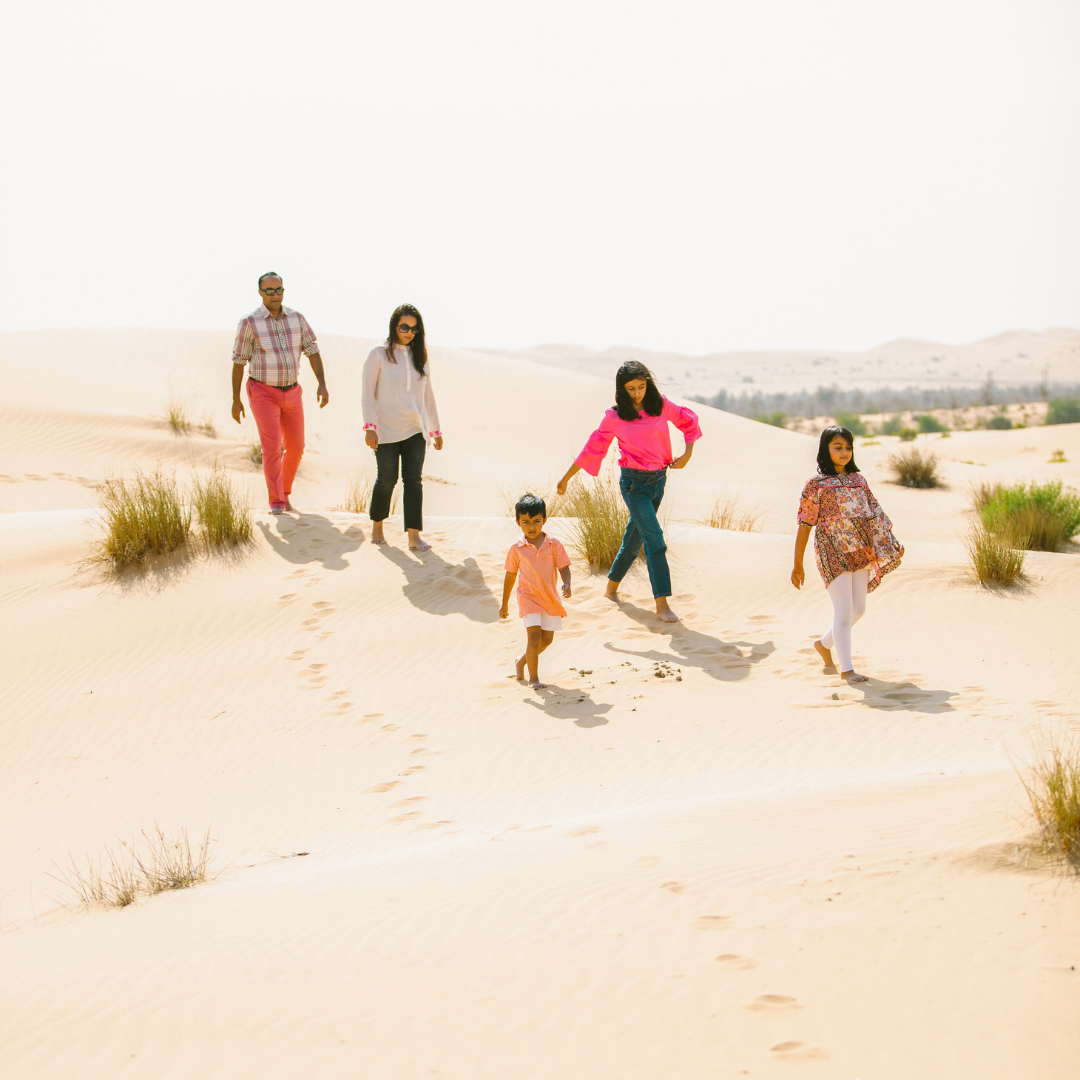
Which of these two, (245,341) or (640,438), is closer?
(640,438)

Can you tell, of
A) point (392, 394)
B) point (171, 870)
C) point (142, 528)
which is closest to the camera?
point (171, 870)

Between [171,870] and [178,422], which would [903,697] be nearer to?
[171,870]

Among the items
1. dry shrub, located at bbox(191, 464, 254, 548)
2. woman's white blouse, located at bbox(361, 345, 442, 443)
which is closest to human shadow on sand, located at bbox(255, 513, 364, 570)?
dry shrub, located at bbox(191, 464, 254, 548)

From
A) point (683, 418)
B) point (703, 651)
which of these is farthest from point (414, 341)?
point (703, 651)

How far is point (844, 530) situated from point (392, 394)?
3.93m

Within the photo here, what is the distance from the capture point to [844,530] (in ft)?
21.8

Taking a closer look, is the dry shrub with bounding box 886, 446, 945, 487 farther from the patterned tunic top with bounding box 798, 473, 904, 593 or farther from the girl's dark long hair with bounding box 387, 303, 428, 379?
the patterned tunic top with bounding box 798, 473, 904, 593

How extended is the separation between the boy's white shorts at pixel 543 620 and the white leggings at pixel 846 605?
1.64 m

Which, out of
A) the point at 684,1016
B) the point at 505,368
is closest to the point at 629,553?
the point at 684,1016

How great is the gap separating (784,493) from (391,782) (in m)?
14.2

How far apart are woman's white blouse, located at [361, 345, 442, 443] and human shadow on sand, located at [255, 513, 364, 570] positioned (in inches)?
46.3

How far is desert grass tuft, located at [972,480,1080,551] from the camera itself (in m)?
12.1

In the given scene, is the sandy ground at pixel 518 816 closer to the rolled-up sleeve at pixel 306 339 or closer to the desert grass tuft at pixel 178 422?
the rolled-up sleeve at pixel 306 339

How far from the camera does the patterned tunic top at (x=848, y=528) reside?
21.8 ft
